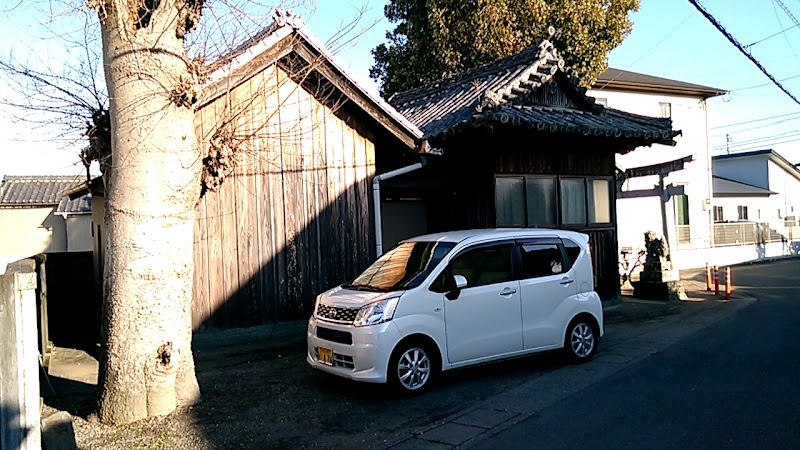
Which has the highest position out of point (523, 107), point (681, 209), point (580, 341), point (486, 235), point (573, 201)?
point (523, 107)

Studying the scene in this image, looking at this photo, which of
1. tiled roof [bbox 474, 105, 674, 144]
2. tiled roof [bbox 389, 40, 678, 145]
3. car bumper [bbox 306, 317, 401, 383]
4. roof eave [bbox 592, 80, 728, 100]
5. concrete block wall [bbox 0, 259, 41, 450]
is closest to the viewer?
concrete block wall [bbox 0, 259, 41, 450]

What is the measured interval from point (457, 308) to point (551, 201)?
630cm

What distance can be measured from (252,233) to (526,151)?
5.73m

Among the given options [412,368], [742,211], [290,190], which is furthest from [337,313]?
[742,211]

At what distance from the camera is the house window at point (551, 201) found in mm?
11961

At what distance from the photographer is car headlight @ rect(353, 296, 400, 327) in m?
6.61

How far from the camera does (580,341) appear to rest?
27.2 ft

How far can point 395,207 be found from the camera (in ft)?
45.1

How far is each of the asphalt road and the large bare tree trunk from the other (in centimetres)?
333

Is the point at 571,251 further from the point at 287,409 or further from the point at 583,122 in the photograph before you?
the point at 583,122

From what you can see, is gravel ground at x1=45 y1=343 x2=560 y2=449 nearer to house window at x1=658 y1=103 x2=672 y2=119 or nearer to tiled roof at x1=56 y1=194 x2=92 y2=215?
tiled roof at x1=56 y1=194 x2=92 y2=215

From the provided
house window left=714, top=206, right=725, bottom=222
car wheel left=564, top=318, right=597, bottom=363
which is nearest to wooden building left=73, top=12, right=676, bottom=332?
car wheel left=564, top=318, right=597, bottom=363

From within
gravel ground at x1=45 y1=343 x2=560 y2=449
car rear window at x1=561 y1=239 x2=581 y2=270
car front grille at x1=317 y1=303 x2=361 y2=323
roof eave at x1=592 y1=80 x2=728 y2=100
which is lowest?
gravel ground at x1=45 y1=343 x2=560 y2=449

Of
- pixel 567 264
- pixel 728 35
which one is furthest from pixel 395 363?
pixel 728 35
